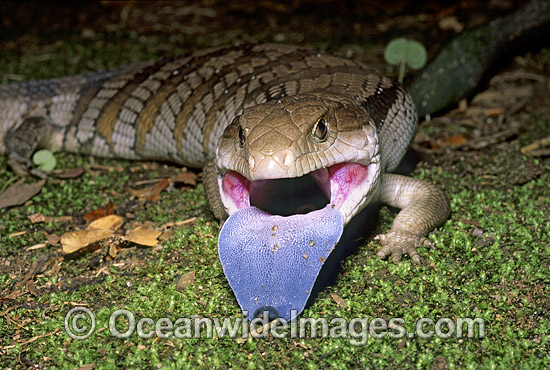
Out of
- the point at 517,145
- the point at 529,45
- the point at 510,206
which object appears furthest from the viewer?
the point at 529,45

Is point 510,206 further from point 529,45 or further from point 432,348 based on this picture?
point 529,45

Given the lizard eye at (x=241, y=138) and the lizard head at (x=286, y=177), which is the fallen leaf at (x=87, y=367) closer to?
the lizard head at (x=286, y=177)

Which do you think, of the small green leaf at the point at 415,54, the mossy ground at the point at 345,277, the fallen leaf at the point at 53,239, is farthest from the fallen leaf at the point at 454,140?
the fallen leaf at the point at 53,239

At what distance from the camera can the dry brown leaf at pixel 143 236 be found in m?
3.88

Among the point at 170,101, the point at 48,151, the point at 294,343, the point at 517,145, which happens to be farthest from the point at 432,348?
the point at 48,151

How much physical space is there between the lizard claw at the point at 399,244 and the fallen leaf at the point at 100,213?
1957 mm

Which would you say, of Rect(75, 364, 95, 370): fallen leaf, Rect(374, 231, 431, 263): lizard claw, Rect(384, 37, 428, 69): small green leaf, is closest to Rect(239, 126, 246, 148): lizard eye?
Rect(374, 231, 431, 263): lizard claw

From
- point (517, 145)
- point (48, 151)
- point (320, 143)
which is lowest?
point (48, 151)

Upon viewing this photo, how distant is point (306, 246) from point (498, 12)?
19.2ft

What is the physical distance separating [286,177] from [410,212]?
4.06 ft

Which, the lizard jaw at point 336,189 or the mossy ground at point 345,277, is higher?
the lizard jaw at point 336,189

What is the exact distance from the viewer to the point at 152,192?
4723 millimetres

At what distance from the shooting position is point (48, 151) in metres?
5.41

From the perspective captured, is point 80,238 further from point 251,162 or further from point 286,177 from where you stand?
point 286,177
